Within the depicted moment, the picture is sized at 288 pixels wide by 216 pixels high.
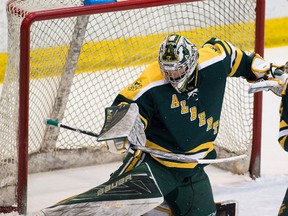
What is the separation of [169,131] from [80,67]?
1.23m

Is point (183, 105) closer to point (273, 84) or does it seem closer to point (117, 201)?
point (273, 84)

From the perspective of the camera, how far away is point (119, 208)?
4117mm

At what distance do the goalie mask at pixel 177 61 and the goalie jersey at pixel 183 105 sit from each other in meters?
0.08

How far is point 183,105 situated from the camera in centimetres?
436

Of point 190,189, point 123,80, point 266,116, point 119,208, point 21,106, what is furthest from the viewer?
point 266,116

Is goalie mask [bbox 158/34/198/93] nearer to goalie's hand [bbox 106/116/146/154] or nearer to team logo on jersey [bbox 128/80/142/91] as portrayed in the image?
team logo on jersey [bbox 128/80/142/91]

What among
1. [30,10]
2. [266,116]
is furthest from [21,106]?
[266,116]

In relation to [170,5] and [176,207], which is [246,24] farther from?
[176,207]

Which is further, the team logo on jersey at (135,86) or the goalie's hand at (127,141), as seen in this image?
the team logo on jersey at (135,86)

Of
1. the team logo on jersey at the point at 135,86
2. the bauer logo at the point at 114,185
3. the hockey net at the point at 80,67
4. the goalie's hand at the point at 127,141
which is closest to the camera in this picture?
the goalie's hand at the point at 127,141

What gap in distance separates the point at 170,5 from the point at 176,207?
4.29ft

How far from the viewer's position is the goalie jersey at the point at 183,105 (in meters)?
4.29

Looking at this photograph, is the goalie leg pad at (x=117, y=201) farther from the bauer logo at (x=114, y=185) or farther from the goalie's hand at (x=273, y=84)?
the goalie's hand at (x=273, y=84)

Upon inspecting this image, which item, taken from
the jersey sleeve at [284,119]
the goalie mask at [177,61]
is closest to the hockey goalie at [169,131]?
the goalie mask at [177,61]
